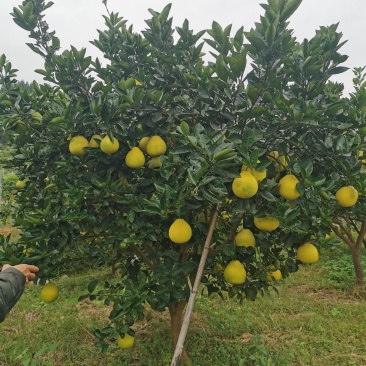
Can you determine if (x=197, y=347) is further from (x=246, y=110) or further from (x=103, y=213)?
(x=246, y=110)

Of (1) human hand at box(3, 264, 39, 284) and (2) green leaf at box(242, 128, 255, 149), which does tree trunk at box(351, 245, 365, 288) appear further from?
(1) human hand at box(3, 264, 39, 284)

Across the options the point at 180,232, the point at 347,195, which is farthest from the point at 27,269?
the point at 347,195

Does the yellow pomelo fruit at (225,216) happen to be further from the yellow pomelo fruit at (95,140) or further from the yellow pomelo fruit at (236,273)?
the yellow pomelo fruit at (95,140)

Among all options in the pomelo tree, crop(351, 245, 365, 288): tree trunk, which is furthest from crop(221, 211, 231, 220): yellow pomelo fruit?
crop(351, 245, 365, 288): tree trunk

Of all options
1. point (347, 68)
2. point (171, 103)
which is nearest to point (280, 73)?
point (347, 68)

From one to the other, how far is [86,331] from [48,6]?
2.70 meters

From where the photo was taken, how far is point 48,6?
6.45ft

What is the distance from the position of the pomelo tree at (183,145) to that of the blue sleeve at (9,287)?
0.55 feet

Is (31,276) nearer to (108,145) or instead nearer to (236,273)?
(108,145)

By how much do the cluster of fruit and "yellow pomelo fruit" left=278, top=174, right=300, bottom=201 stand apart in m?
0.60

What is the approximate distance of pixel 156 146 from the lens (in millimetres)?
1828

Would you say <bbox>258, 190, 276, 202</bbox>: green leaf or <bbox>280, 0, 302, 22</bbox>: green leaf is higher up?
<bbox>280, 0, 302, 22</bbox>: green leaf

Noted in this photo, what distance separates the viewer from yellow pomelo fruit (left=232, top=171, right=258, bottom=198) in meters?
1.44

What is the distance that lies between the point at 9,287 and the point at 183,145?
95 cm
